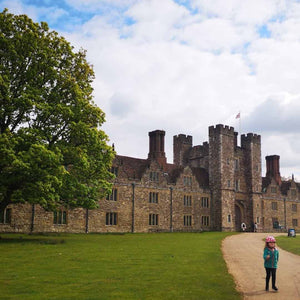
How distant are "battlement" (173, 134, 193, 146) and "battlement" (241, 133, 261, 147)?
8.61m

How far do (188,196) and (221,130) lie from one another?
10886 mm

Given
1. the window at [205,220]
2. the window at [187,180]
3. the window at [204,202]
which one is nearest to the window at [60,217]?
the window at [187,180]

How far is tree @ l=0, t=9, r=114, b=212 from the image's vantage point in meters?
24.1

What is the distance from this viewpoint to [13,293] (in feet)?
34.7

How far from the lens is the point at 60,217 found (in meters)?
41.3

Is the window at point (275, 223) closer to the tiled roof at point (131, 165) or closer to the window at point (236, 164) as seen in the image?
the window at point (236, 164)

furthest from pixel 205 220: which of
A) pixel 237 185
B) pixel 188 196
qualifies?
pixel 237 185

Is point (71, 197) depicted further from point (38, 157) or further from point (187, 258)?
point (187, 258)

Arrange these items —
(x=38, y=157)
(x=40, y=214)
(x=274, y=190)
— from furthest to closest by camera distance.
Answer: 1. (x=274, y=190)
2. (x=40, y=214)
3. (x=38, y=157)

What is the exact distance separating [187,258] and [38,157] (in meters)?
10.2

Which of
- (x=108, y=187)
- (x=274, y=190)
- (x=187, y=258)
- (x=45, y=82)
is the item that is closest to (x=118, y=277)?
(x=187, y=258)

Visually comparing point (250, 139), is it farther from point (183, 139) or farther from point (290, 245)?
point (290, 245)

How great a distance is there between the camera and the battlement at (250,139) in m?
63.0

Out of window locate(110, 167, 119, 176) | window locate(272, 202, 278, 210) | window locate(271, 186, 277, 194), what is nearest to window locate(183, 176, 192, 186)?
window locate(110, 167, 119, 176)
